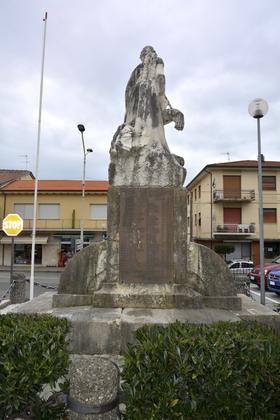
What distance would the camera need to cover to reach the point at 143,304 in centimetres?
486

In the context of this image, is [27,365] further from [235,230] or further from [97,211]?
[235,230]

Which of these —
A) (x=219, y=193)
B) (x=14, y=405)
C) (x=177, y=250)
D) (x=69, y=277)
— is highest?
(x=219, y=193)

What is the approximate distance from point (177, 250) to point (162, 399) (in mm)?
2842

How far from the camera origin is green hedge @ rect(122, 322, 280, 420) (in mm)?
2361

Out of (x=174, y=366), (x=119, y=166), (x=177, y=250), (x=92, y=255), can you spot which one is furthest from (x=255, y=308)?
(x=174, y=366)

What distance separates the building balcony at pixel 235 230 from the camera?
1412 inches

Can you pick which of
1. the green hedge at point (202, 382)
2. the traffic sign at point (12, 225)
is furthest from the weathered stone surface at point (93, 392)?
the traffic sign at point (12, 225)

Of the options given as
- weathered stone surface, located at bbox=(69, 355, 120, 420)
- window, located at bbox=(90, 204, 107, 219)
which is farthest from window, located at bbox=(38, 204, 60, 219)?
weathered stone surface, located at bbox=(69, 355, 120, 420)

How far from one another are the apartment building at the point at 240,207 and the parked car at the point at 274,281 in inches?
848

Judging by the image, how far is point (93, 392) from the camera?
2.51 meters

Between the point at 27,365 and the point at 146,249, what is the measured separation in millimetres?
2757

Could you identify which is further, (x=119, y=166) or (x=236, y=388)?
(x=119, y=166)

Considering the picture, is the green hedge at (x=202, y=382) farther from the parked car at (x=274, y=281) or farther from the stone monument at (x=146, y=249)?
the parked car at (x=274, y=281)

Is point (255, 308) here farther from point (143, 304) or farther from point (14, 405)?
point (14, 405)
